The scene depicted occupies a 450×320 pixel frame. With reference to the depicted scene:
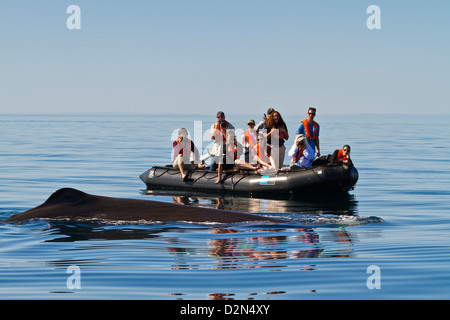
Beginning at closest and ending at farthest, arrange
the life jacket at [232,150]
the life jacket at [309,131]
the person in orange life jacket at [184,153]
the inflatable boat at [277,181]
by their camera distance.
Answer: the inflatable boat at [277,181], the life jacket at [309,131], the life jacket at [232,150], the person in orange life jacket at [184,153]

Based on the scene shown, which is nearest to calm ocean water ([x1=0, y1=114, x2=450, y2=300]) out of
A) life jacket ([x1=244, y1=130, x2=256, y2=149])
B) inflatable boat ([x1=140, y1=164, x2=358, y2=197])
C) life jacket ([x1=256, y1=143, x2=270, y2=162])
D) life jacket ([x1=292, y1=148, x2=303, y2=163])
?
inflatable boat ([x1=140, y1=164, x2=358, y2=197])

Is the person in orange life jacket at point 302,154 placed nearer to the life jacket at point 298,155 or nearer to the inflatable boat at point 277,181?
the life jacket at point 298,155

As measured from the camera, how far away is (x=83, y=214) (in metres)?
12.0

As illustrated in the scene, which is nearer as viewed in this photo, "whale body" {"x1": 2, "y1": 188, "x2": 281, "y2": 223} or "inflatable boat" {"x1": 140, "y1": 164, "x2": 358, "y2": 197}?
"whale body" {"x1": 2, "y1": 188, "x2": 281, "y2": 223}

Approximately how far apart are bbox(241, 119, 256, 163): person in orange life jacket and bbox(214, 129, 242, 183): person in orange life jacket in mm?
313

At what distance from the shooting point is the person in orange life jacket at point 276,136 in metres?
21.5

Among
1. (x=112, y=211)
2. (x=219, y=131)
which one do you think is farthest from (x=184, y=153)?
(x=112, y=211)

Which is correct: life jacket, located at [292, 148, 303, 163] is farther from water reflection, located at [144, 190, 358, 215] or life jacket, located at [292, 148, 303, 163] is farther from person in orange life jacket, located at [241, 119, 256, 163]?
person in orange life jacket, located at [241, 119, 256, 163]

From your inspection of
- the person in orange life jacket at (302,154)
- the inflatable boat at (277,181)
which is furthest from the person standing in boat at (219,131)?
the person in orange life jacket at (302,154)

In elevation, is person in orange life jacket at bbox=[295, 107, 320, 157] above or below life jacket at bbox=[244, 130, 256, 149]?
above

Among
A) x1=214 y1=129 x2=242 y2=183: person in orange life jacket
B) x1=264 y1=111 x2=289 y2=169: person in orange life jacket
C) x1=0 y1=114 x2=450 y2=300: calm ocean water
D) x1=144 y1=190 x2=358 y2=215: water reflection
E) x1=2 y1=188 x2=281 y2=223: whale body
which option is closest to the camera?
x1=0 y1=114 x2=450 y2=300: calm ocean water

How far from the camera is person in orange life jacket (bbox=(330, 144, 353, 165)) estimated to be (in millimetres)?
21547

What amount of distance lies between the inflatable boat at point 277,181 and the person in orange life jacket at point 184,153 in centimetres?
39
